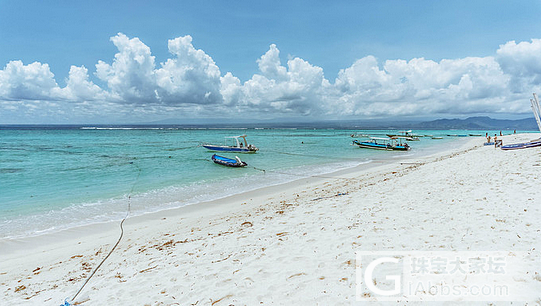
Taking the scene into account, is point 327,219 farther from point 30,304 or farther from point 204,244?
point 30,304

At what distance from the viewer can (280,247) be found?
650 cm

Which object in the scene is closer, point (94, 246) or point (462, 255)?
point (462, 255)

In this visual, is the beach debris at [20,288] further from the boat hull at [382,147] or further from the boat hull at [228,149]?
the boat hull at [382,147]

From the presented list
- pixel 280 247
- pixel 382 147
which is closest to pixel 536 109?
pixel 280 247

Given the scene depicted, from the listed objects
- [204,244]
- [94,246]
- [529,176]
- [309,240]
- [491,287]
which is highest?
[529,176]

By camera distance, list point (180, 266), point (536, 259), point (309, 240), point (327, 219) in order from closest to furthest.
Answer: point (536, 259), point (180, 266), point (309, 240), point (327, 219)

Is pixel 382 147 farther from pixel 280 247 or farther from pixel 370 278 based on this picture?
pixel 370 278

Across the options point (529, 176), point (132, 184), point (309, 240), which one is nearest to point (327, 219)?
point (309, 240)

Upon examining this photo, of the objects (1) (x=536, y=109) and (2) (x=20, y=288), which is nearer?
(2) (x=20, y=288)

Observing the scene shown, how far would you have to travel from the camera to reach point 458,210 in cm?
753

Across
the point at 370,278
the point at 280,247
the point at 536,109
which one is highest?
the point at 536,109

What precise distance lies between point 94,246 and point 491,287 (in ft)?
37.1

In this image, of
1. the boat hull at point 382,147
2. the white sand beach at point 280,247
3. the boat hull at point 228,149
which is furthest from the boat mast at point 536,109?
the boat hull at point 228,149

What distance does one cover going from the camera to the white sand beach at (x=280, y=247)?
16.0 ft
